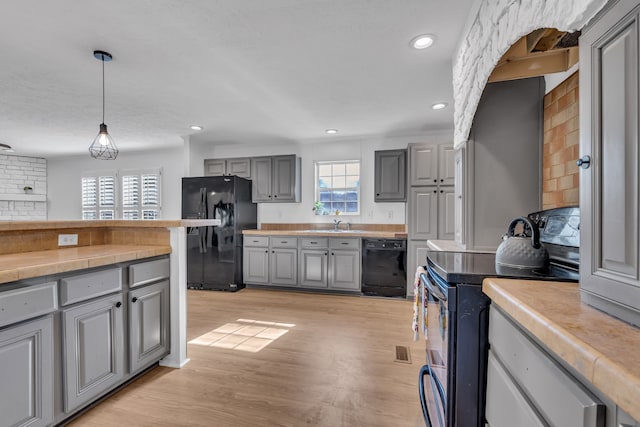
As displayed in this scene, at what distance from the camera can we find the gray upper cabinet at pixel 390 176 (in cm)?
434

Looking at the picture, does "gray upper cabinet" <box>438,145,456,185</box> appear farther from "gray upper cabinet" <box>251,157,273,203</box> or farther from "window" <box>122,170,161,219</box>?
"window" <box>122,170,161,219</box>

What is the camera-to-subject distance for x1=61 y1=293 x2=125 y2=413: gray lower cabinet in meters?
1.54

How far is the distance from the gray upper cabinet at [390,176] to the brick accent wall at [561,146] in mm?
2469

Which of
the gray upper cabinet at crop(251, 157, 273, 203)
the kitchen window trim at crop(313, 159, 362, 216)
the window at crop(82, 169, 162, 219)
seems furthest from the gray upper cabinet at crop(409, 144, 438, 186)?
the window at crop(82, 169, 162, 219)

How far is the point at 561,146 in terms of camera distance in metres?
1.66

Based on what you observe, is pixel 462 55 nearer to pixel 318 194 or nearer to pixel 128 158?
pixel 318 194

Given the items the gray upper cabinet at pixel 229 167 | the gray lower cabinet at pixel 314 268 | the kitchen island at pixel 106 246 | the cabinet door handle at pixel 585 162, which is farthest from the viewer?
the gray upper cabinet at pixel 229 167

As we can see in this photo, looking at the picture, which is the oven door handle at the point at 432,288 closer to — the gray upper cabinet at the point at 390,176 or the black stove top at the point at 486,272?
the black stove top at the point at 486,272

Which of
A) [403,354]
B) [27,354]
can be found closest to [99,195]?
[27,354]

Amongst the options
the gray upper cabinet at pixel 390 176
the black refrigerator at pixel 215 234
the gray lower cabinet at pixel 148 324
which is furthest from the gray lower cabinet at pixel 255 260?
the gray lower cabinet at pixel 148 324

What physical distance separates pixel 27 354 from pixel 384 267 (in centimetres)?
348

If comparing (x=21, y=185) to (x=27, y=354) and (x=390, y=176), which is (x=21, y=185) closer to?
(x=27, y=354)

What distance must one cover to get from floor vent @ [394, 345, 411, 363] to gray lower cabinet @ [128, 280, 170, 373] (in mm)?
1803

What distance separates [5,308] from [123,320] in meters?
0.67
